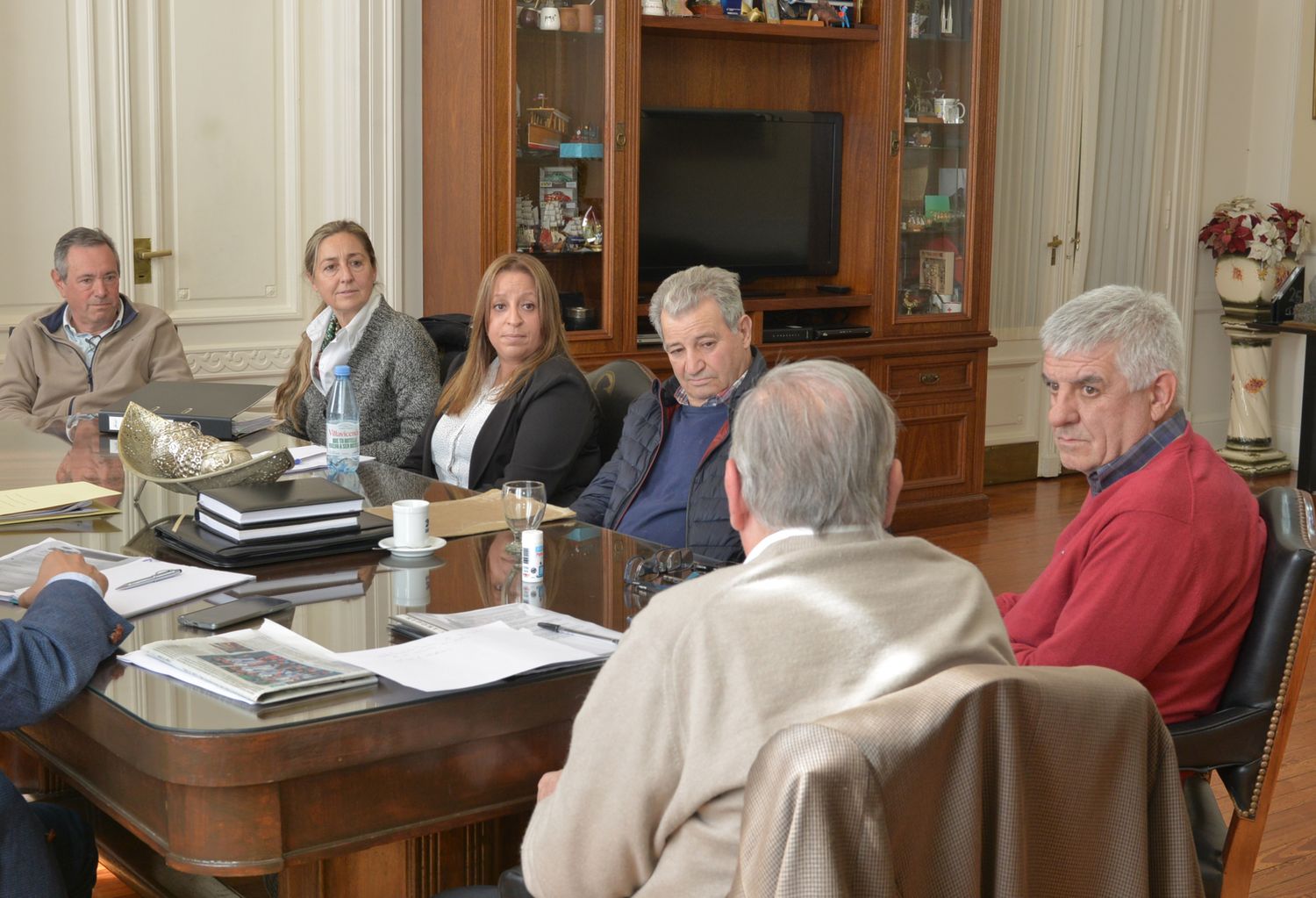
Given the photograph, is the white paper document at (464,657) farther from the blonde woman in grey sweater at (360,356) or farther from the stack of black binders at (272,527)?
the blonde woman in grey sweater at (360,356)

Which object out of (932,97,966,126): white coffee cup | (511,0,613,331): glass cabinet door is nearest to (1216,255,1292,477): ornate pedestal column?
(932,97,966,126): white coffee cup

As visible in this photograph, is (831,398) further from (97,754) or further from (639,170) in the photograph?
(639,170)

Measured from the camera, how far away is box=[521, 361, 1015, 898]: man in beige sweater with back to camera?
124 cm

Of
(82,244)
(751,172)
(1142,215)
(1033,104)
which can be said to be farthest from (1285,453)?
(82,244)

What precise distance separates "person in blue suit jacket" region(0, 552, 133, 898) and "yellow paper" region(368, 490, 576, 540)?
636mm

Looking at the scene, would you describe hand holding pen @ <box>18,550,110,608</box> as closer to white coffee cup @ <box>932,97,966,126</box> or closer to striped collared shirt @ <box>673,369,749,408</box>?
striped collared shirt @ <box>673,369,749,408</box>

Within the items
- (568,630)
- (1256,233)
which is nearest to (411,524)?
(568,630)

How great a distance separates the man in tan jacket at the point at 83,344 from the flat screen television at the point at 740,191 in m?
1.83

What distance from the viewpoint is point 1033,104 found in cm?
626

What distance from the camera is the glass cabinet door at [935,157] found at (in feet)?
17.9

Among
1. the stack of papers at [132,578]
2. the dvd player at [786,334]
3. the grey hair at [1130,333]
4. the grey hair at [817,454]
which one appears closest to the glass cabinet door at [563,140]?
the dvd player at [786,334]

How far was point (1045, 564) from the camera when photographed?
520cm

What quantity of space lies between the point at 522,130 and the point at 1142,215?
11.1 ft

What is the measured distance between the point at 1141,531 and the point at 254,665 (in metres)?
1.12
